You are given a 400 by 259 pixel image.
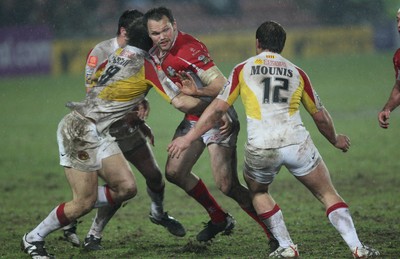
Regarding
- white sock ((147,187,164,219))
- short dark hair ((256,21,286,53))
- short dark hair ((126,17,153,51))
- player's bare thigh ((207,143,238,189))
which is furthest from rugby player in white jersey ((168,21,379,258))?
white sock ((147,187,164,219))

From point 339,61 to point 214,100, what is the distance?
26.6m

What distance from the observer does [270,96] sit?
792cm

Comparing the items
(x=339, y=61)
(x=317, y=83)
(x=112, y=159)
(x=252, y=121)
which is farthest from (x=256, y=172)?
(x=339, y=61)

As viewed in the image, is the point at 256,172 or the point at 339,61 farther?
the point at 339,61

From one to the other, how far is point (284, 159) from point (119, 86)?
5.74 ft

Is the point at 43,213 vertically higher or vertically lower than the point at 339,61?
higher

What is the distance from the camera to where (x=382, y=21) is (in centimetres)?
3984

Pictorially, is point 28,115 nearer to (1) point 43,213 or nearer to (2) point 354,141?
(2) point 354,141

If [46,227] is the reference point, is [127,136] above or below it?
above

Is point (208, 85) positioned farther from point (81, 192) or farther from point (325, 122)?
point (81, 192)

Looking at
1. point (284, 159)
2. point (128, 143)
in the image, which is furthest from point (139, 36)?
point (284, 159)

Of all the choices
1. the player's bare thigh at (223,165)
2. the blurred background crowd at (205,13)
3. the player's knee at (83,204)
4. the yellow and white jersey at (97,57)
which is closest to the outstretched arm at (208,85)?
the player's bare thigh at (223,165)

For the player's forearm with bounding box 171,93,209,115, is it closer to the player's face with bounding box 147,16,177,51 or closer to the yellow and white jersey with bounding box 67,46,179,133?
the yellow and white jersey with bounding box 67,46,179,133

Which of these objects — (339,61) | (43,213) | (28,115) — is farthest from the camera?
(339,61)
